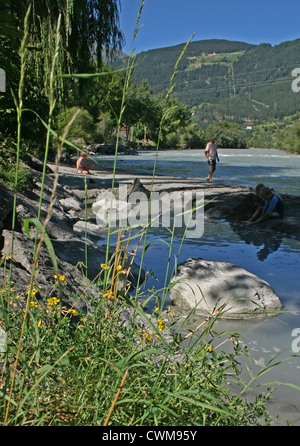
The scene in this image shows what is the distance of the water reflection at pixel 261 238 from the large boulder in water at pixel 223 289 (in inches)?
85.9

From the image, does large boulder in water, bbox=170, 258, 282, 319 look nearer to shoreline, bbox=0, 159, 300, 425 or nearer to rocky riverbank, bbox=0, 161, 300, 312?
rocky riverbank, bbox=0, 161, 300, 312

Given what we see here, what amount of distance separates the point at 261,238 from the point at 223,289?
4021mm

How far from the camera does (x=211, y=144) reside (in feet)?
54.5

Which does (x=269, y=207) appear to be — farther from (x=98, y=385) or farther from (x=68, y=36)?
(x=98, y=385)

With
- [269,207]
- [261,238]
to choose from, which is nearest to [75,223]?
[261,238]

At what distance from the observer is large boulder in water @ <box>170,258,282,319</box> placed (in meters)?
4.73

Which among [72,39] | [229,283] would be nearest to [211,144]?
[72,39]

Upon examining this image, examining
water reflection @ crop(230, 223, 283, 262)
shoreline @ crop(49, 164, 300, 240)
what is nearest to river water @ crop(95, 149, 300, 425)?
water reflection @ crop(230, 223, 283, 262)

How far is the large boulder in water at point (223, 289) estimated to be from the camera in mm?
4734

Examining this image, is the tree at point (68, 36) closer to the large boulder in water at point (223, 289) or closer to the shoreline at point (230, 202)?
the shoreline at point (230, 202)

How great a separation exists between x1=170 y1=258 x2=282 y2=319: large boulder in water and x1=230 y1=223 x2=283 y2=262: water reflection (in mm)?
2182

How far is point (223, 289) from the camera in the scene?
4.83m
